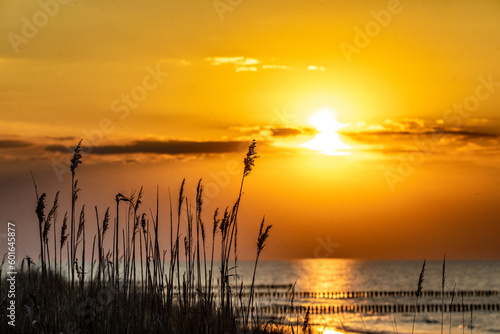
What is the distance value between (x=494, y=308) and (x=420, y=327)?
531 inches

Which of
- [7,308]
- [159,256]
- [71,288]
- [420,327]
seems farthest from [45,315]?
[420,327]

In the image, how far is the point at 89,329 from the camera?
636cm

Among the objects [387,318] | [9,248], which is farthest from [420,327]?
[9,248]

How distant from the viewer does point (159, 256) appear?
721cm

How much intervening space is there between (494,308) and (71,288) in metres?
40.4

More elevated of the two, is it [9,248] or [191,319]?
[9,248]

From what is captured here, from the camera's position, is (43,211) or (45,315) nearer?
(43,211)

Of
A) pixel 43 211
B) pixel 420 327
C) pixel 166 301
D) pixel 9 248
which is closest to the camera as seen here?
pixel 43 211

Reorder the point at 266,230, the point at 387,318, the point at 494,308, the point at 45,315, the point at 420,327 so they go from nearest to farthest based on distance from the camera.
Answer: the point at 266,230, the point at 45,315, the point at 420,327, the point at 387,318, the point at 494,308

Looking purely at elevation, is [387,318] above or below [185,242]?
below

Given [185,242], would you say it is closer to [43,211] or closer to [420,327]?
[43,211]

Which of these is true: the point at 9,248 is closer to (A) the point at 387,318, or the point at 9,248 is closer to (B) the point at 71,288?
(B) the point at 71,288

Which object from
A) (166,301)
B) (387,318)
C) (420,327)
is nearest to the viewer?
(166,301)

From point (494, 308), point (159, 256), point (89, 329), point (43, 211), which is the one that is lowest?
point (494, 308)
